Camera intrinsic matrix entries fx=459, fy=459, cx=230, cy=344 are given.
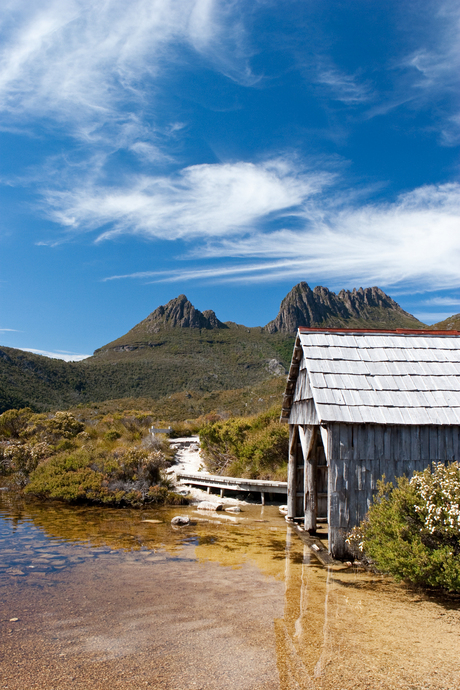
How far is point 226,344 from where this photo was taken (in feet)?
271

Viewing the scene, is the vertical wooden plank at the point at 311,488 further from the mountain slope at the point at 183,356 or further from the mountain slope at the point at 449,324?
the mountain slope at the point at 449,324

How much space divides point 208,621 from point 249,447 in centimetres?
1221

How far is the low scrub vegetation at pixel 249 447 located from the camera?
56.2ft

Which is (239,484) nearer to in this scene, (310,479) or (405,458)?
(310,479)

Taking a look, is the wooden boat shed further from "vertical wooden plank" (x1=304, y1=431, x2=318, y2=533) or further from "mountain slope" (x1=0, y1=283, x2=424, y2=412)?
"mountain slope" (x1=0, y1=283, x2=424, y2=412)

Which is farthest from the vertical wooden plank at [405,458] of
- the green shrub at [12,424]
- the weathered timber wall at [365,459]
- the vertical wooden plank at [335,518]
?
the green shrub at [12,424]

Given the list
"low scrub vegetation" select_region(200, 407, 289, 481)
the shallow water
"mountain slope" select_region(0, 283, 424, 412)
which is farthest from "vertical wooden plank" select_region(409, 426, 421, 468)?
"mountain slope" select_region(0, 283, 424, 412)

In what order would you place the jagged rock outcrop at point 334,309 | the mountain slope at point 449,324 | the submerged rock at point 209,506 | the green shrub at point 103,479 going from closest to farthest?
the submerged rock at point 209,506, the green shrub at point 103,479, the mountain slope at point 449,324, the jagged rock outcrop at point 334,309

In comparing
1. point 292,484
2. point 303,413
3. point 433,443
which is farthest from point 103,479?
point 433,443

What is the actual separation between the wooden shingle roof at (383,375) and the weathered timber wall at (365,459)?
281mm

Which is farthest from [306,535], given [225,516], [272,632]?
[272,632]

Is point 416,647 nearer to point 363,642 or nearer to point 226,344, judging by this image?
point 363,642

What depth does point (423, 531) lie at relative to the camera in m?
A: 6.19

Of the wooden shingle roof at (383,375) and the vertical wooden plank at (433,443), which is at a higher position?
the wooden shingle roof at (383,375)
